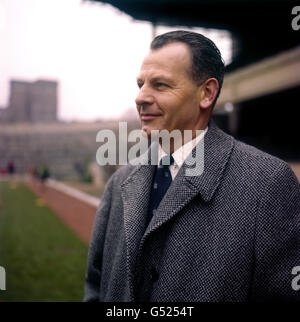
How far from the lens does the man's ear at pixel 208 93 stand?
1.29 metres

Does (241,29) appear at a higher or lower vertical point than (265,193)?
higher

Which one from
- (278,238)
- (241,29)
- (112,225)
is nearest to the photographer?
(278,238)

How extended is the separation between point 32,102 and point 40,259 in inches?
127

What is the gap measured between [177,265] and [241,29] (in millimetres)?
4069

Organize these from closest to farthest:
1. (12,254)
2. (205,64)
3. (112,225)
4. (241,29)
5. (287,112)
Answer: (205,64) → (112,225) → (241,29) → (287,112) → (12,254)

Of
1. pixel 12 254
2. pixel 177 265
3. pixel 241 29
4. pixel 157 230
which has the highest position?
pixel 241 29

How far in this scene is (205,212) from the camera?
4.15 feet

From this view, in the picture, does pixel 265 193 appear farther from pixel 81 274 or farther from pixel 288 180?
pixel 81 274

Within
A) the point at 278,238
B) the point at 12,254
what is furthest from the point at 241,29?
the point at 12,254

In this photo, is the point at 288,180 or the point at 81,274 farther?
the point at 81,274

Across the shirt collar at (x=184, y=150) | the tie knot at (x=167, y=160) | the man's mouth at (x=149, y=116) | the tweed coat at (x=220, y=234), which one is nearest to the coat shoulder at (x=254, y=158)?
the tweed coat at (x=220, y=234)

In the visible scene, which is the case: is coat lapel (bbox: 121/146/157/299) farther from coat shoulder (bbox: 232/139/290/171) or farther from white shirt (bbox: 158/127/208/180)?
coat shoulder (bbox: 232/139/290/171)

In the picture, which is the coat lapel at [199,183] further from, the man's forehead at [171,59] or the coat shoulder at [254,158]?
the man's forehead at [171,59]

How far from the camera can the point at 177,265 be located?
1.25 m
